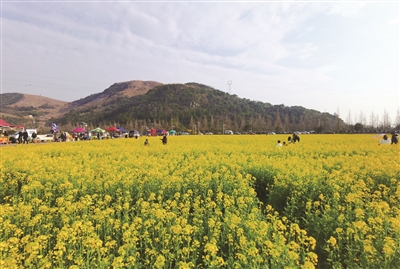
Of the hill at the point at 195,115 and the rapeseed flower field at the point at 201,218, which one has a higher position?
the hill at the point at 195,115

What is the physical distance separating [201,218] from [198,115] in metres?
140

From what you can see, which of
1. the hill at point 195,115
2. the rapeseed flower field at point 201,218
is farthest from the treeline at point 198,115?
the rapeseed flower field at point 201,218

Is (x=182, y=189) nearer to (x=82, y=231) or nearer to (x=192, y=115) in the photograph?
(x=82, y=231)

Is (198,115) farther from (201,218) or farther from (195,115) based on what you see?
(201,218)

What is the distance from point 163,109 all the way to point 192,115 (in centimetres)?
2616

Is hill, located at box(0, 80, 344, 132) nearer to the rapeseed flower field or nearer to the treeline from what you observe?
the treeline

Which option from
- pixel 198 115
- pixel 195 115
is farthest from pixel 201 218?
pixel 198 115

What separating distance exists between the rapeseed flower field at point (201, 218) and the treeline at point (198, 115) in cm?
10009

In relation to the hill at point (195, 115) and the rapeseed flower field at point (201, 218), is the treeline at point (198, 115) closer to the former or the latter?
the hill at point (195, 115)

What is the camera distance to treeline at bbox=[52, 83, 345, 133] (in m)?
124

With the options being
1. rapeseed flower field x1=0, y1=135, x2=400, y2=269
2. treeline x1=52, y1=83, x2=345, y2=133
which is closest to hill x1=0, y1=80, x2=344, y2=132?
treeline x1=52, y1=83, x2=345, y2=133

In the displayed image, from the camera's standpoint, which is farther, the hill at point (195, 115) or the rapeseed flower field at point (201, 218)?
the hill at point (195, 115)

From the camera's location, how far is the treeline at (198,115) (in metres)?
124

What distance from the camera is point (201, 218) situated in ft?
18.3
